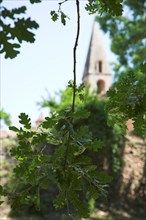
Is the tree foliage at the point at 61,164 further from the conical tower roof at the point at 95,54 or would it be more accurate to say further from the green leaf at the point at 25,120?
the conical tower roof at the point at 95,54

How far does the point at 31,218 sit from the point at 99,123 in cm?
410

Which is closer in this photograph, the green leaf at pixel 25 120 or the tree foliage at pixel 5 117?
the green leaf at pixel 25 120

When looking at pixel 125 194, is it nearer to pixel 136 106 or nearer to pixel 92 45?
pixel 136 106

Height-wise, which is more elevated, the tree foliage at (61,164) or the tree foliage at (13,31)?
the tree foliage at (13,31)

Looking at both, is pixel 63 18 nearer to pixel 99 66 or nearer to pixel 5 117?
pixel 5 117

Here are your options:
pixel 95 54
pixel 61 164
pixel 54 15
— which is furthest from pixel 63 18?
pixel 95 54

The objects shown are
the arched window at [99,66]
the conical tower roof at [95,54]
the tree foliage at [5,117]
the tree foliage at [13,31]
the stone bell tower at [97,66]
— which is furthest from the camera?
the conical tower roof at [95,54]

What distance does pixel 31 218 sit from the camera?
332 inches

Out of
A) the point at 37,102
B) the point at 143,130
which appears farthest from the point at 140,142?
the point at 143,130

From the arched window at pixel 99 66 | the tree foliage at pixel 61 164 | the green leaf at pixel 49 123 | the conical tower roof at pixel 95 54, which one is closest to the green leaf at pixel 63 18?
the tree foliage at pixel 61 164

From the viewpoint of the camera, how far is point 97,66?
38906 mm

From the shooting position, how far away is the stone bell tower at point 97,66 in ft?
123

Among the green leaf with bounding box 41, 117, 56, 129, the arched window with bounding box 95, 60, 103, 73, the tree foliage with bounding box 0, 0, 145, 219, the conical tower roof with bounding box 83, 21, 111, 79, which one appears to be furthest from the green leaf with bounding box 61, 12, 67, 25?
the arched window with bounding box 95, 60, 103, 73

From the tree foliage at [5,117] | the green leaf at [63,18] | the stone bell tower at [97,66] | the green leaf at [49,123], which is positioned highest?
the stone bell tower at [97,66]
